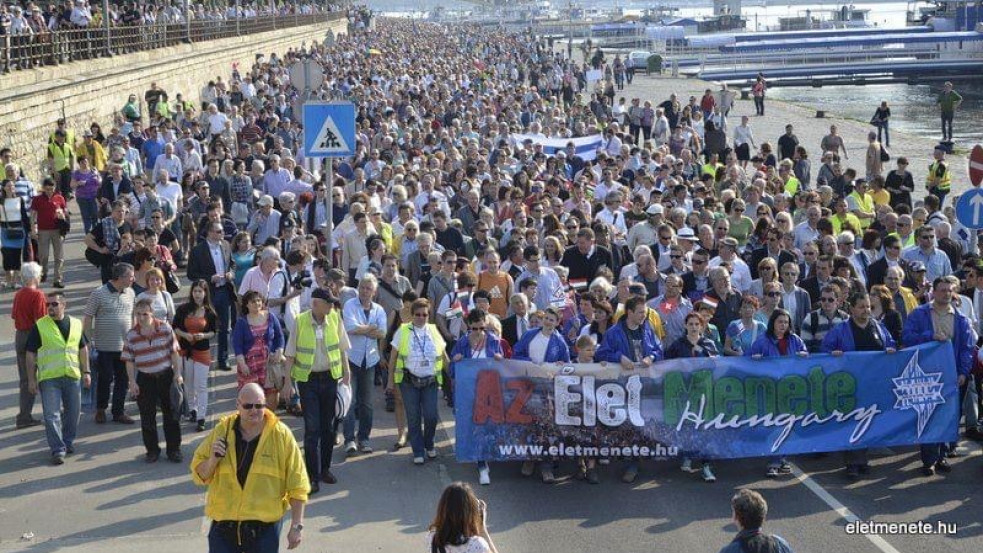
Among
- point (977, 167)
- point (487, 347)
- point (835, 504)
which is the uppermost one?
point (977, 167)

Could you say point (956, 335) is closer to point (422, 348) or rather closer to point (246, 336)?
point (422, 348)

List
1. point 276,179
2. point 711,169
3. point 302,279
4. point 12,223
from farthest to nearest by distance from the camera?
1. point 711,169
2. point 276,179
3. point 12,223
4. point 302,279

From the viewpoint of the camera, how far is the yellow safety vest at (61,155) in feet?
73.5

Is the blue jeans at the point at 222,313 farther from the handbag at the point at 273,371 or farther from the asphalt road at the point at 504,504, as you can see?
the handbag at the point at 273,371

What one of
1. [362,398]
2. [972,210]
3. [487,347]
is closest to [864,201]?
[972,210]

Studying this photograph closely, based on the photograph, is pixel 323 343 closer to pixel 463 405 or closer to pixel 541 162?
pixel 463 405

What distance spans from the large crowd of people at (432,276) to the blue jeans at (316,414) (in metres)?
0.02

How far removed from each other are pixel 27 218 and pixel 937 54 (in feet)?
230

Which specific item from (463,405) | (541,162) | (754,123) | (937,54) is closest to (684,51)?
(937,54)

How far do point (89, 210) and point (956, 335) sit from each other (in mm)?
13303

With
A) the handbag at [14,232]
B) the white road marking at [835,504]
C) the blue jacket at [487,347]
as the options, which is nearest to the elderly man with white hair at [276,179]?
the handbag at [14,232]

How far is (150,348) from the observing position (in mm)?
11062

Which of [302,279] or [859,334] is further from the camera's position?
[302,279]

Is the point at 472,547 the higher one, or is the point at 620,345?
the point at 472,547
